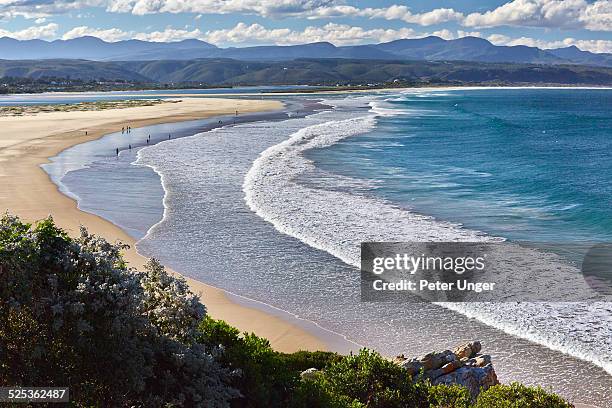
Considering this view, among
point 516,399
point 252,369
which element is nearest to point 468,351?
point 516,399

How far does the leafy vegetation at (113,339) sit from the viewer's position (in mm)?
6215

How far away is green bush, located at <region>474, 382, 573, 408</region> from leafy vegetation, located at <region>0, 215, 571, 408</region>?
0.05 m

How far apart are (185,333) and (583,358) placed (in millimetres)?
8820

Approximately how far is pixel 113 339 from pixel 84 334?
1.01 ft

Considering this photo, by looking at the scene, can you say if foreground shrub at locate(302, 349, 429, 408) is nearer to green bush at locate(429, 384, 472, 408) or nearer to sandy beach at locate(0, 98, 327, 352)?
green bush at locate(429, 384, 472, 408)

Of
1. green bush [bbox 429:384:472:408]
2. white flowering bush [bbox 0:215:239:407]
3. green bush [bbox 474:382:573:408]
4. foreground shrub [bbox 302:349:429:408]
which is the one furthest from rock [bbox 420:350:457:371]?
white flowering bush [bbox 0:215:239:407]

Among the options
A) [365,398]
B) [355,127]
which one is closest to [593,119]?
[355,127]

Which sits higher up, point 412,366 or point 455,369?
point 412,366

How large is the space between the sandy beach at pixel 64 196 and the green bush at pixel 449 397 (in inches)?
164

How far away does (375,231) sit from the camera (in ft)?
69.6

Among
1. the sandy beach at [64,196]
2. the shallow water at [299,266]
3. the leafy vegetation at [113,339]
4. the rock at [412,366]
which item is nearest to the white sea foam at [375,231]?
the shallow water at [299,266]

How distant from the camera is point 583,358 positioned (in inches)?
480

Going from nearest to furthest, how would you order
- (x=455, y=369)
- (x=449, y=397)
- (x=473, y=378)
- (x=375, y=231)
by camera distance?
(x=449, y=397) < (x=473, y=378) < (x=455, y=369) < (x=375, y=231)

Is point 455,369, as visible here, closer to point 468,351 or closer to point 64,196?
point 468,351
